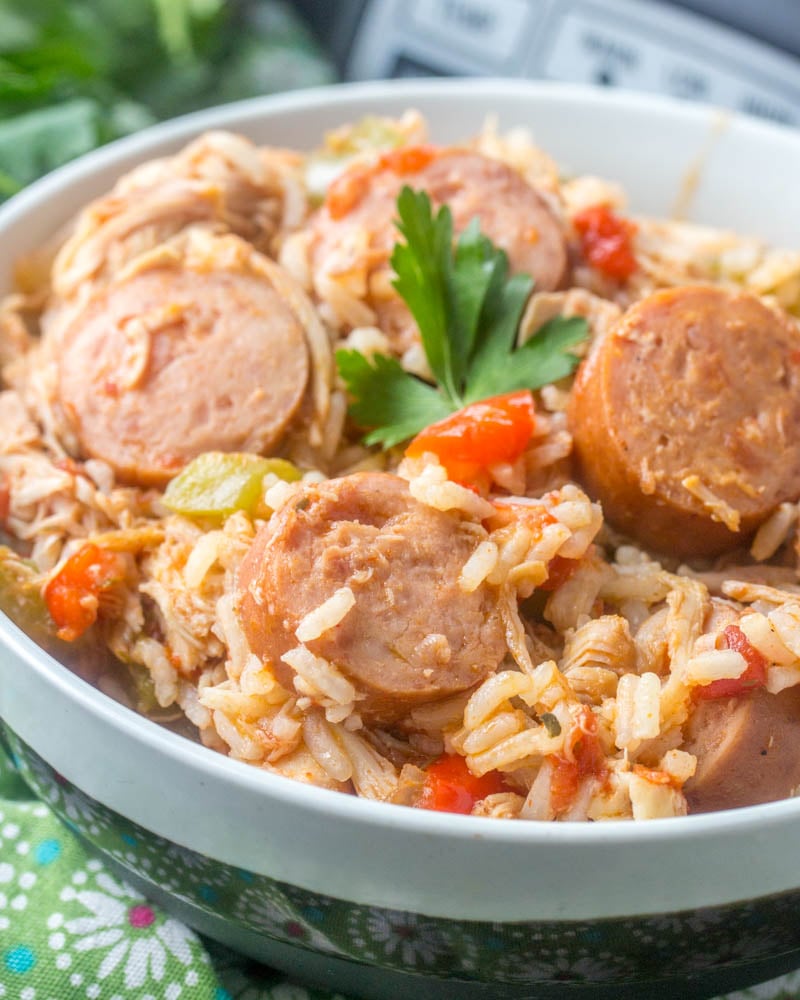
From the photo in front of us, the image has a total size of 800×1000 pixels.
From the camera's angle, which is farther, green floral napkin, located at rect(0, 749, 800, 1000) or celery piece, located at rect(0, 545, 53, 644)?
celery piece, located at rect(0, 545, 53, 644)

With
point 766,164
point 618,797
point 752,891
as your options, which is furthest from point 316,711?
point 766,164

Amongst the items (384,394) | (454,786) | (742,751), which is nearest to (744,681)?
(742,751)

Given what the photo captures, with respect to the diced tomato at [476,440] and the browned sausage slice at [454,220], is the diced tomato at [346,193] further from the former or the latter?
the diced tomato at [476,440]

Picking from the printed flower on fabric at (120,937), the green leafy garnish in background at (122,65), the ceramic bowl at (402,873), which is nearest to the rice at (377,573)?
the ceramic bowl at (402,873)

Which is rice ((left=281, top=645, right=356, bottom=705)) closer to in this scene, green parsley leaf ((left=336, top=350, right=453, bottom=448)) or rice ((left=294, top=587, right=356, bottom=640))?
rice ((left=294, top=587, right=356, bottom=640))

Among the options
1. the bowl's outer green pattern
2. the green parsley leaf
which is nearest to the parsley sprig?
the green parsley leaf

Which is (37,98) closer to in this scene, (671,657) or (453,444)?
(453,444)

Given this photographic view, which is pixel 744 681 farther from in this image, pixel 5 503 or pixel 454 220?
pixel 5 503
